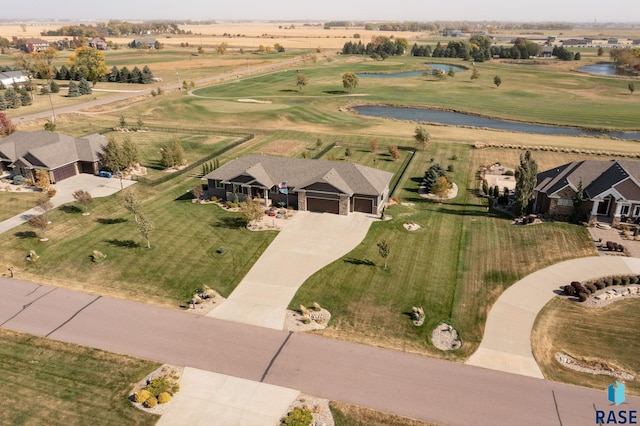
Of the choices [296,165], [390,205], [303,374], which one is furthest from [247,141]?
[303,374]

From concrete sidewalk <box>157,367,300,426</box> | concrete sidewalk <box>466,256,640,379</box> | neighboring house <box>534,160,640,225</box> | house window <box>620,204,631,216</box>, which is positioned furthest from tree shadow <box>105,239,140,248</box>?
house window <box>620,204,631,216</box>

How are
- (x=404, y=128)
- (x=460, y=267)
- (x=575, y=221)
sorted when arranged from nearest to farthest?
(x=460, y=267), (x=575, y=221), (x=404, y=128)

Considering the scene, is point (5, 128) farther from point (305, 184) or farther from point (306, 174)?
point (305, 184)

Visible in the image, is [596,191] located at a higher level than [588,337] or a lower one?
higher

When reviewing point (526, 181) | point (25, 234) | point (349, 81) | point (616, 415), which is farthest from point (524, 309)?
point (349, 81)

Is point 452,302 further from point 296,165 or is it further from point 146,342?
point 296,165

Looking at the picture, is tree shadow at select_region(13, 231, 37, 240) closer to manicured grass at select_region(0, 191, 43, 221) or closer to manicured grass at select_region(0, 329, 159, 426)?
manicured grass at select_region(0, 191, 43, 221)
